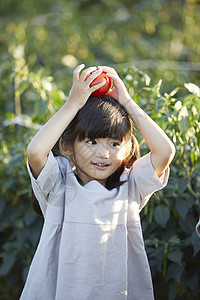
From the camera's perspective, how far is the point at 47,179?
1.75m

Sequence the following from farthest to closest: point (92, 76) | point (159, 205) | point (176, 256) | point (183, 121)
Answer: point (159, 205) → point (176, 256) → point (183, 121) → point (92, 76)

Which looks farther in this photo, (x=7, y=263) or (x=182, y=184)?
(x=7, y=263)

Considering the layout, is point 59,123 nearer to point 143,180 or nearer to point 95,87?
point 95,87

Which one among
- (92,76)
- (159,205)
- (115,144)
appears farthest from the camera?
(159,205)

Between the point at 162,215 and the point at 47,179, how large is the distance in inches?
28.4

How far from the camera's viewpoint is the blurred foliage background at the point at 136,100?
2.20m

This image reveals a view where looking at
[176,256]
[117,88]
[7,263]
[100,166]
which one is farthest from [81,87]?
[7,263]

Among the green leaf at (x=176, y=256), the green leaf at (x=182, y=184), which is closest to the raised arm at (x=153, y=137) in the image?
the green leaf at (x=182, y=184)

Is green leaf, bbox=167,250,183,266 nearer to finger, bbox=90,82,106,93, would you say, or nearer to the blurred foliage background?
the blurred foliage background

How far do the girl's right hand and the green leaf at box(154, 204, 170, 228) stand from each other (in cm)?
77

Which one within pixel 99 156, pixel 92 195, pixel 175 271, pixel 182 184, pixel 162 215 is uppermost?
pixel 99 156

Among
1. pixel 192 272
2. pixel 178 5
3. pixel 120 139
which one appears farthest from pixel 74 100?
pixel 178 5

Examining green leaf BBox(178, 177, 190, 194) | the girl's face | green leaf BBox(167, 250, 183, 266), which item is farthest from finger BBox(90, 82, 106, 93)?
green leaf BBox(167, 250, 183, 266)

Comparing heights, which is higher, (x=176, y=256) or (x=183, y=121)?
(x=183, y=121)
